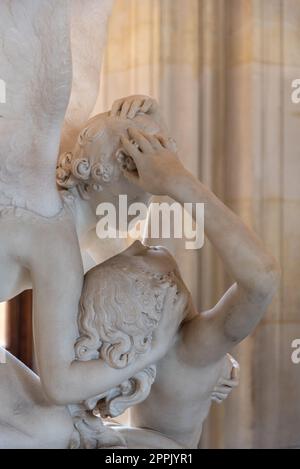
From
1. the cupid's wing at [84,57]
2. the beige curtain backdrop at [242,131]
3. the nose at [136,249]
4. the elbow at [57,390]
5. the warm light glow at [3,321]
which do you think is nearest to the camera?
the elbow at [57,390]

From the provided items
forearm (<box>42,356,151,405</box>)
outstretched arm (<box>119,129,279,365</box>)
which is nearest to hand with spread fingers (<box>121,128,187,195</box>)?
outstretched arm (<box>119,129,279,365</box>)

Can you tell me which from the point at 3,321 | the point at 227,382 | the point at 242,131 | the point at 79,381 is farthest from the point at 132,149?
the point at 3,321

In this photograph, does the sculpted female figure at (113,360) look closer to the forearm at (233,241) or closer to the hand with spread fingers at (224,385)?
the hand with spread fingers at (224,385)

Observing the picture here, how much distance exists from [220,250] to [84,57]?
0.74m

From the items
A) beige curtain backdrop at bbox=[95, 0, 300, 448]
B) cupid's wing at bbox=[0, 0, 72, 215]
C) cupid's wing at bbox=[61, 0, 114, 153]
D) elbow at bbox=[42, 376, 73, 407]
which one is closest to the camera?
cupid's wing at bbox=[0, 0, 72, 215]

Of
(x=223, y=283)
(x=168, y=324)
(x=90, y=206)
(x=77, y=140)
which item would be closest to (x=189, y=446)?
(x=168, y=324)

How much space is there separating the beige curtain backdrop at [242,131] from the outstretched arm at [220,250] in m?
1.30

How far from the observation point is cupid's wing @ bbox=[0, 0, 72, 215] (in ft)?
6.07

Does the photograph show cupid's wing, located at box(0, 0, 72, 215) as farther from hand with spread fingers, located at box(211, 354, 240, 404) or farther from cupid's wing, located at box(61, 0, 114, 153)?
hand with spread fingers, located at box(211, 354, 240, 404)

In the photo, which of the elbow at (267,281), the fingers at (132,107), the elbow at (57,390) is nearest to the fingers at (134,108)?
the fingers at (132,107)

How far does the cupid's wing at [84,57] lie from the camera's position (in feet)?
7.58
